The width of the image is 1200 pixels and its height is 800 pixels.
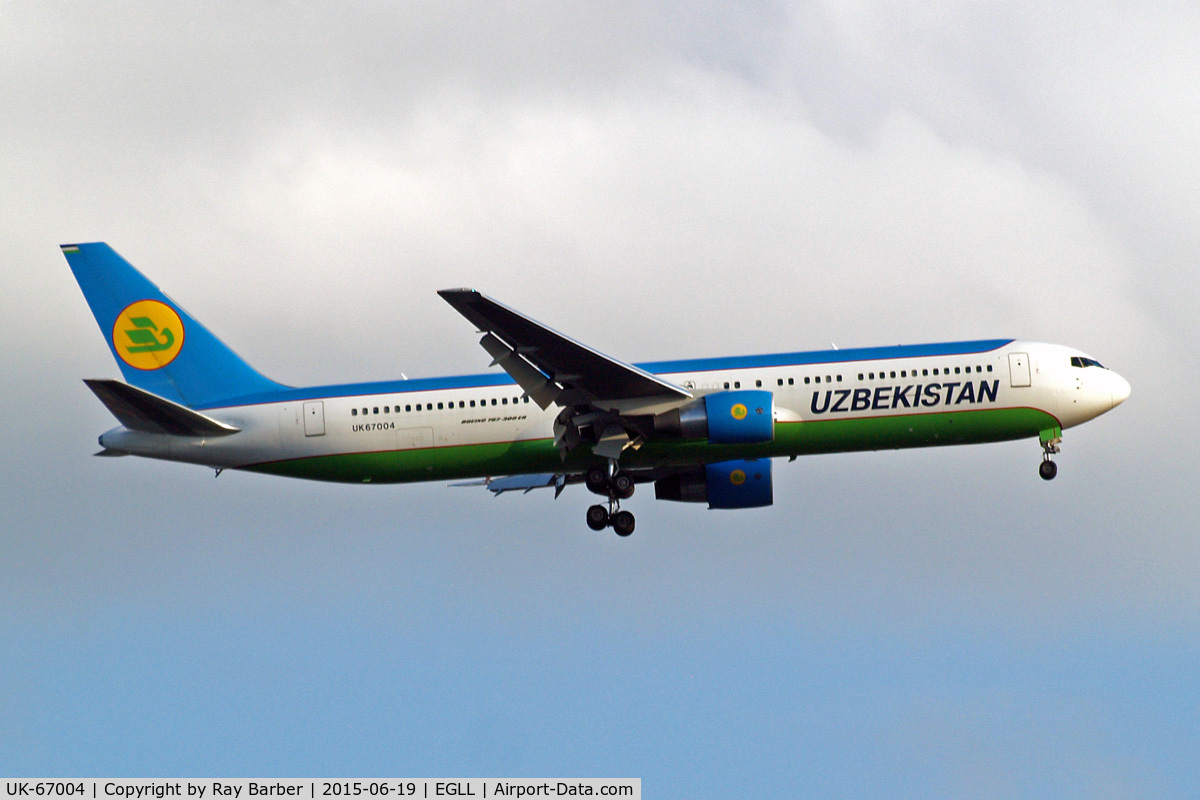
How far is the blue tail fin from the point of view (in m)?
44.6

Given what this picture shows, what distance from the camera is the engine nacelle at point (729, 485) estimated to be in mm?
45781

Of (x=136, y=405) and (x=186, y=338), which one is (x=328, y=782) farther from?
(x=186, y=338)

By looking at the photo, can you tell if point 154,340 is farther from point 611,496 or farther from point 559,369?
point 611,496

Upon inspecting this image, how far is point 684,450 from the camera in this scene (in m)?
42.9

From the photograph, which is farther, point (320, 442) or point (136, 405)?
point (320, 442)

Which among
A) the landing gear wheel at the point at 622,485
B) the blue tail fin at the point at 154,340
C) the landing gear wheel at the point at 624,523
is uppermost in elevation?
the blue tail fin at the point at 154,340

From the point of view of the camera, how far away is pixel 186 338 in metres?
45.2

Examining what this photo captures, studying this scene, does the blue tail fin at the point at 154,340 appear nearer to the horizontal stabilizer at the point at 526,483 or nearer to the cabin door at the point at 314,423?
the cabin door at the point at 314,423

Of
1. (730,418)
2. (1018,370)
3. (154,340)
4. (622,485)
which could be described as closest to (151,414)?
(154,340)

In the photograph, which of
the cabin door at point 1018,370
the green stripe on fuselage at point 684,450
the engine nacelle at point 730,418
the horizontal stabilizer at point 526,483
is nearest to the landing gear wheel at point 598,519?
the green stripe on fuselage at point 684,450

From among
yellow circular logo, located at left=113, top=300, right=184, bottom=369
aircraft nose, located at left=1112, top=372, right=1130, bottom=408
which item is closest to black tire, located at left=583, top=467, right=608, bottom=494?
yellow circular logo, located at left=113, top=300, right=184, bottom=369

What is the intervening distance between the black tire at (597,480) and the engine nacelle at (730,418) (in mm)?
3650

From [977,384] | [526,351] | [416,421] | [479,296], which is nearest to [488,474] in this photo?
[416,421]

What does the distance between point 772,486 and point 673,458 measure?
14.1 feet
